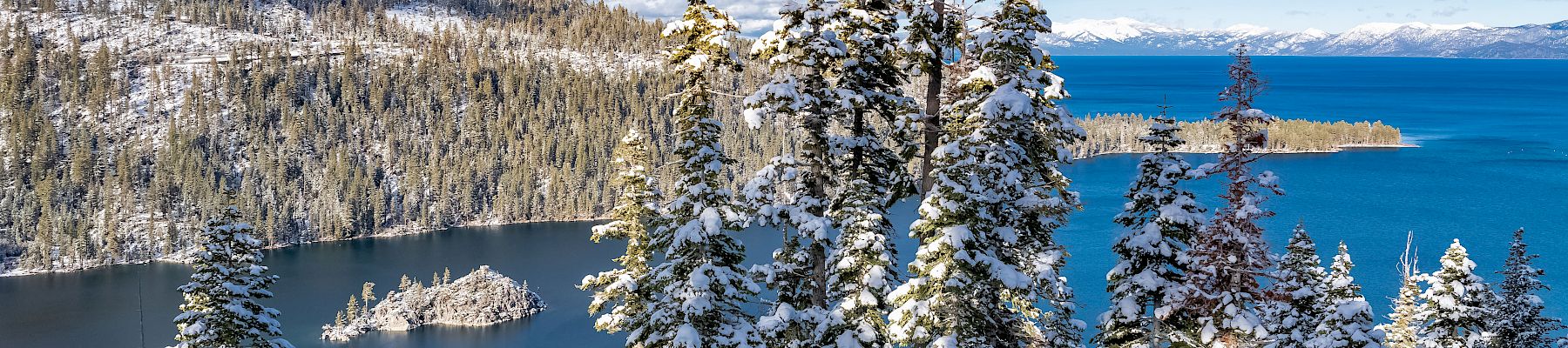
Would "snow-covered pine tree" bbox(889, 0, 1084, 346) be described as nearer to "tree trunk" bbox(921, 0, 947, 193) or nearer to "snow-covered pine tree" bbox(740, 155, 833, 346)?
"tree trunk" bbox(921, 0, 947, 193)

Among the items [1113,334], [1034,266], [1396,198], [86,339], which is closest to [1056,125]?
[1034,266]

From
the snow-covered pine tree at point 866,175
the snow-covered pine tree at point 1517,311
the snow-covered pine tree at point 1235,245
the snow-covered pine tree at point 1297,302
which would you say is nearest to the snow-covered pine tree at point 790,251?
the snow-covered pine tree at point 866,175

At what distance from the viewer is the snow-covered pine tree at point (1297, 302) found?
88.2ft

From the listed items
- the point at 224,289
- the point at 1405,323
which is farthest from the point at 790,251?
the point at 1405,323

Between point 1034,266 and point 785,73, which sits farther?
point 1034,266

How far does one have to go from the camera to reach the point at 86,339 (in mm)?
101812

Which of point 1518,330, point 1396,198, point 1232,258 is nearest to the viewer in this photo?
point 1232,258

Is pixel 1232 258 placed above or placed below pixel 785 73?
below

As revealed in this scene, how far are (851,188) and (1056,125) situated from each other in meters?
4.52

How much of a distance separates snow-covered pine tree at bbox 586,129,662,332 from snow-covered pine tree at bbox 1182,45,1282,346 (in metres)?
14.5

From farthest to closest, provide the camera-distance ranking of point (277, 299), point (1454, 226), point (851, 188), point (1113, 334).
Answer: point (1454, 226), point (277, 299), point (1113, 334), point (851, 188)

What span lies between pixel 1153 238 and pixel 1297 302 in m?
8.44

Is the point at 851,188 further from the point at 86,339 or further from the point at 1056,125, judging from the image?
the point at 86,339

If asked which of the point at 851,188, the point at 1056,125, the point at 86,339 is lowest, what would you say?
the point at 86,339
